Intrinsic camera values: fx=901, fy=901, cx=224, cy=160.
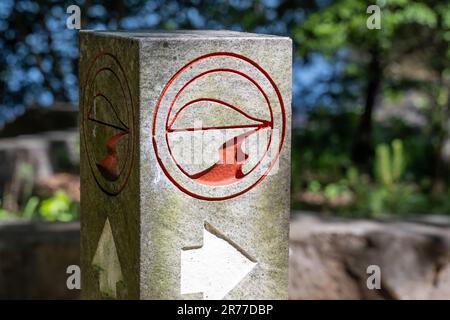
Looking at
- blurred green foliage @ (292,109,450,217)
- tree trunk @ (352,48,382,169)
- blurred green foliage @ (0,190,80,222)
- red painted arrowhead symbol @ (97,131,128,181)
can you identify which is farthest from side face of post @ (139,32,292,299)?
tree trunk @ (352,48,382,169)

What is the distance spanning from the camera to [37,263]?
4.44 m

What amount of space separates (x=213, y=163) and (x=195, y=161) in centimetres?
7

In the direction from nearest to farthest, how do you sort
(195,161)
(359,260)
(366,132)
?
(195,161) → (359,260) → (366,132)

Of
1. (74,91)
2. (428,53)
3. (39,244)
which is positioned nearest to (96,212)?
(39,244)

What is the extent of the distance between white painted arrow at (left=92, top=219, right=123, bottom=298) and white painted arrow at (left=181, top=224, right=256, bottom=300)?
279mm

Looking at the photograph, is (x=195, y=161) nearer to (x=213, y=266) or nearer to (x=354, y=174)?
(x=213, y=266)

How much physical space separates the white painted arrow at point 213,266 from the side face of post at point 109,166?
18 cm

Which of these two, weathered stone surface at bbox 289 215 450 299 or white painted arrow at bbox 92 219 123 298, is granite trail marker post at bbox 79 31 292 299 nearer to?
white painted arrow at bbox 92 219 123 298

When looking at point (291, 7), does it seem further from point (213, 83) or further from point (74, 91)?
point (213, 83)

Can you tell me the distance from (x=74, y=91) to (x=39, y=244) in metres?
4.57

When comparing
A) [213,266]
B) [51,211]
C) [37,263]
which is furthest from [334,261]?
[51,211]

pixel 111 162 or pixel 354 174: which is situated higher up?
pixel 111 162

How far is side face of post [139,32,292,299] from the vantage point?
9.46 ft

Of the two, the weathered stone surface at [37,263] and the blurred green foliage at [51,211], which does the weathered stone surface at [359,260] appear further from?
the blurred green foliage at [51,211]
